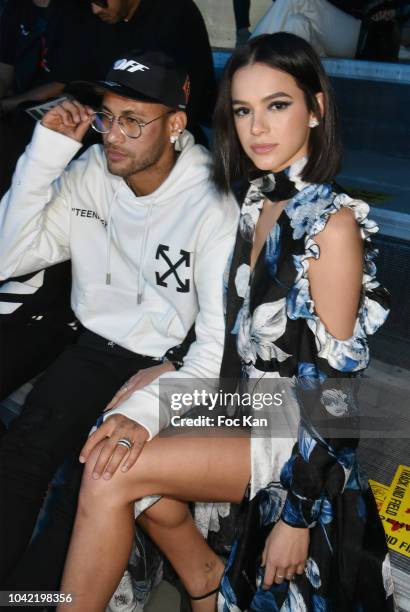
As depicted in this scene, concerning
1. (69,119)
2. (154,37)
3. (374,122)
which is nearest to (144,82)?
(69,119)

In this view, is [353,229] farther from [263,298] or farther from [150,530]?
[150,530]

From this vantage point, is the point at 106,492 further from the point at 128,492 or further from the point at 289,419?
the point at 289,419

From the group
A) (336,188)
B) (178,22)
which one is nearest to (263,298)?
Answer: (336,188)

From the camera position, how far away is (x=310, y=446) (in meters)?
1.29

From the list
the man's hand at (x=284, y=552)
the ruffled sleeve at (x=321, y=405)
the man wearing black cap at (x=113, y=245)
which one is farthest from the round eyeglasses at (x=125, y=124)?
the man's hand at (x=284, y=552)

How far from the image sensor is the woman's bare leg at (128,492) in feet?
4.45

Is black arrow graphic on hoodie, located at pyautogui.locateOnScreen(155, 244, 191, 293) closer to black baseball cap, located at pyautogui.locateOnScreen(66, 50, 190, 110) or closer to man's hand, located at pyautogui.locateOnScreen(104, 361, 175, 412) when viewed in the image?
man's hand, located at pyautogui.locateOnScreen(104, 361, 175, 412)

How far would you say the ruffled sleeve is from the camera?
4.23 feet

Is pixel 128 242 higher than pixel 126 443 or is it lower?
higher

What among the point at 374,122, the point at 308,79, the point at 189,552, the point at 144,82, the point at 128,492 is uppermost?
the point at 308,79

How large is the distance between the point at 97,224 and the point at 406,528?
118cm

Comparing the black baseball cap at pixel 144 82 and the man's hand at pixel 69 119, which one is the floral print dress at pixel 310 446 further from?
the man's hand at pixel 69 119

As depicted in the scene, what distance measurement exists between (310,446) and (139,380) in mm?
531

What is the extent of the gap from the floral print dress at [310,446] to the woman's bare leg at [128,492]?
64 millimetres
